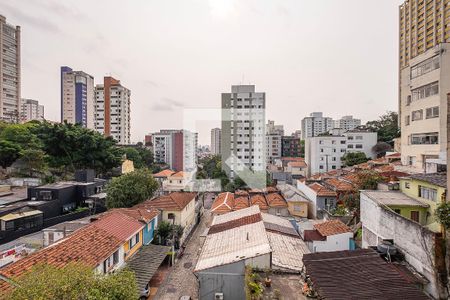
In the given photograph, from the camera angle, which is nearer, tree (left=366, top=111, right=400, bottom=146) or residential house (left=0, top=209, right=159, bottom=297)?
residential house (left=0, top=209, right=159, bottom=297)

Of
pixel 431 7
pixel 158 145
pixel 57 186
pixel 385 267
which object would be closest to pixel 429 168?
pixel 385 267

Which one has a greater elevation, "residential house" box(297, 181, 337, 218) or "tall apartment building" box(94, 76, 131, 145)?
"tall apartment building" box(94, 76, 131, 145)

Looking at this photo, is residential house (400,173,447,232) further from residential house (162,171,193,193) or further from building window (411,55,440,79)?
residential house (162,171,193,193)

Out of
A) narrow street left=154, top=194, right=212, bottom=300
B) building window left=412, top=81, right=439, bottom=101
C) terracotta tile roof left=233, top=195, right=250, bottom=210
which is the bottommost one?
narrow street left=154, top=194, right=212, bottom=300

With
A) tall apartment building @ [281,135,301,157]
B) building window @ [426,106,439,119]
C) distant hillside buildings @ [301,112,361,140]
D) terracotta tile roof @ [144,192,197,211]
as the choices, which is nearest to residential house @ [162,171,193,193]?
terracotta tile roof @ [144,192,197,211]

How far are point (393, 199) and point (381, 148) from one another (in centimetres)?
3344

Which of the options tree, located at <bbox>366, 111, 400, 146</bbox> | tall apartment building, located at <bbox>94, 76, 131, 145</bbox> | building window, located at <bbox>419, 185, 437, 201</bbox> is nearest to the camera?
building window, located at <bbox>419, 185, 437, 201</bbox>

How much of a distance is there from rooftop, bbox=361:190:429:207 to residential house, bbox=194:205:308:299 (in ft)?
13.4

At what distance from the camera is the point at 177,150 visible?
206 feet

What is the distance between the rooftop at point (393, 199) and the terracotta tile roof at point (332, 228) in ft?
10.7

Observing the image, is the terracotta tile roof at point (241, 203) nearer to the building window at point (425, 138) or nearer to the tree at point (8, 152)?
the building window at point (425, 138)

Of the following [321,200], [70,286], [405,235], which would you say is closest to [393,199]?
[405,235]

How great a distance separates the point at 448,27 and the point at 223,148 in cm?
4264

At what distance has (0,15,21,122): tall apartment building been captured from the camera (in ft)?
173
